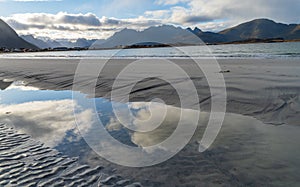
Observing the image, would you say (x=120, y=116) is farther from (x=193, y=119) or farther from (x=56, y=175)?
(x=56, y=175)

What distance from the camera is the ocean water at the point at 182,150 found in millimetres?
3967

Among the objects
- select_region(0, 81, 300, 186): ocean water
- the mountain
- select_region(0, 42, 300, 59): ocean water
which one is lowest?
select_region(0, 81, 300, 186): ocean water

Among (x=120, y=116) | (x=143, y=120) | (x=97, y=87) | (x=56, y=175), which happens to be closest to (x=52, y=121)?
(x=120, y=116)

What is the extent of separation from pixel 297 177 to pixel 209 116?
362 centimetres

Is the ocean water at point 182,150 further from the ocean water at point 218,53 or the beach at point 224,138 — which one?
the ocean water at point 218,53

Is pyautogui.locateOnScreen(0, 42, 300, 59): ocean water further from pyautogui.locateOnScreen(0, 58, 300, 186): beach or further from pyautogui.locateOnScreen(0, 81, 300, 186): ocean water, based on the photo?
pyautogui.locateOnScreen(0, 81, 300, 186): ocean water

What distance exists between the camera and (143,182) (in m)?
3.92

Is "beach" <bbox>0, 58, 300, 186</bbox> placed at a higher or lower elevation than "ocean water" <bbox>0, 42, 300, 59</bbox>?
lower

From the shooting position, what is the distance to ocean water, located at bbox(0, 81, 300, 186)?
3.97 m

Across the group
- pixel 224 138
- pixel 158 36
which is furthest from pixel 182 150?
pixel 158 36

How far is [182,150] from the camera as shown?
5066 millimetres

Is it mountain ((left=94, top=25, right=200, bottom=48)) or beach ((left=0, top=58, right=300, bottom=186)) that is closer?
beach ((left=0, top=58, right=300, bottom=186))

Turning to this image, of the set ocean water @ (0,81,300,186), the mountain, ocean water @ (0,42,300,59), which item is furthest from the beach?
ocean water @ (0,42,300,59)

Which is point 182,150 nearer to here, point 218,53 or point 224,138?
point 224,138
